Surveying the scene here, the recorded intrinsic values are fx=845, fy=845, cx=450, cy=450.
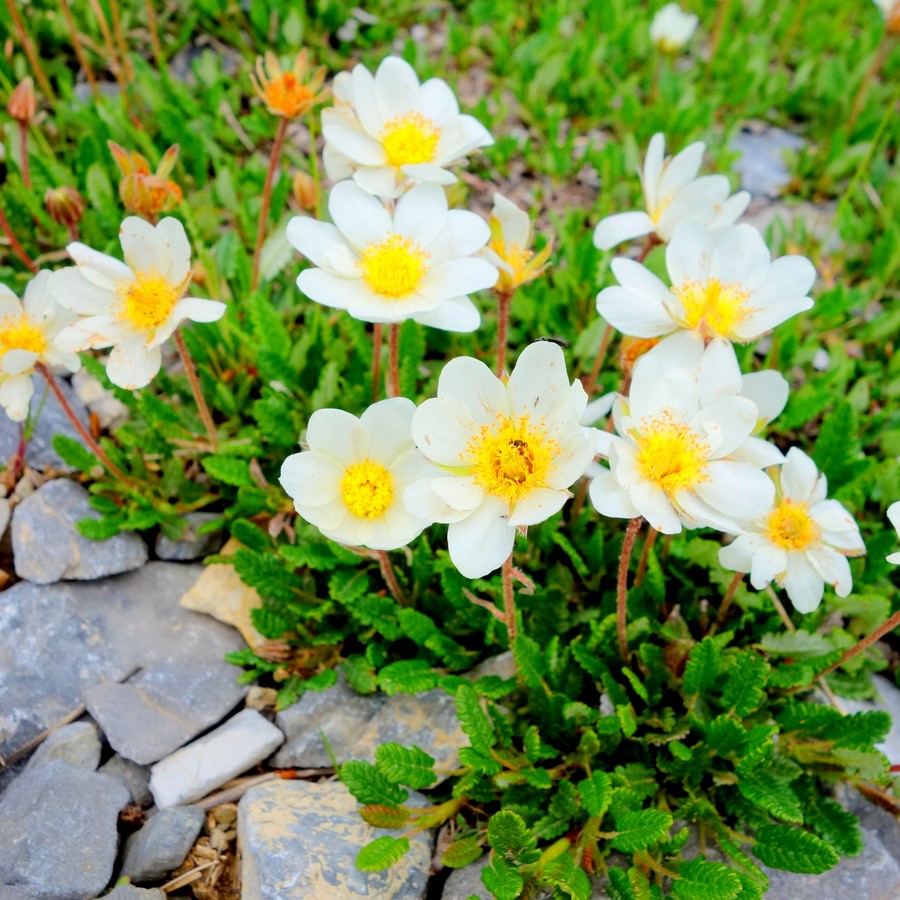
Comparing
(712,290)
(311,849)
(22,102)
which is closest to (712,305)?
(712,290)

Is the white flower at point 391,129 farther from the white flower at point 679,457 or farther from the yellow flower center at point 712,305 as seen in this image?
the white flower at point 679,457

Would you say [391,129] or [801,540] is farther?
[391,129]

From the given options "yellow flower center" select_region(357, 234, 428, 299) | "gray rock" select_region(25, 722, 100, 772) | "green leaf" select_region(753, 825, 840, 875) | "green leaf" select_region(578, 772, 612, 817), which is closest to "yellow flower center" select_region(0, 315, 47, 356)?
"yellow flower center" select_region(357, 234, 428, 299)

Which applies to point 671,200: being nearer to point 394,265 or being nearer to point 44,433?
point 394,265

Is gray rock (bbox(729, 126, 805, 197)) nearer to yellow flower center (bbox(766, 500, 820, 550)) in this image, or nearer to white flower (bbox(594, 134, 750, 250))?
white flower (bbox(594, 134, 750, 250))

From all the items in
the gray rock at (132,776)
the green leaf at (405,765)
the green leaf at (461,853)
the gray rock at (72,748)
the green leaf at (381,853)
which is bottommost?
the gray rock at (132,776)

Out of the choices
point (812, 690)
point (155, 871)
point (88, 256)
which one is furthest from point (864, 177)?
point (155, 871)

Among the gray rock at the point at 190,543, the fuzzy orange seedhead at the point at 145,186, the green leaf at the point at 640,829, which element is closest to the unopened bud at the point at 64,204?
the fuzzy orange seedhead at the point at 145,186
